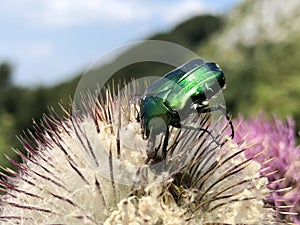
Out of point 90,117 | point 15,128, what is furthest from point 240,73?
point 90,117

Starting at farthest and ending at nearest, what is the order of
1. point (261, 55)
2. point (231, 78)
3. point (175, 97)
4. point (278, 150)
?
point (261, 55)
point (231, 78)
point (278, 150)
point (175, 97)

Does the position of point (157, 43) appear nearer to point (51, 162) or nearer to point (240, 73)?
point (51, 162)

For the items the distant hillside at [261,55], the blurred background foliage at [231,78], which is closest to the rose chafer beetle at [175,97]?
the blurred background foliage at [231,78]

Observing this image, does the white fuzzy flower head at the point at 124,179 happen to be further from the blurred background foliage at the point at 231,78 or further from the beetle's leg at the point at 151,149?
the blurred background foliage at the point at 231,78

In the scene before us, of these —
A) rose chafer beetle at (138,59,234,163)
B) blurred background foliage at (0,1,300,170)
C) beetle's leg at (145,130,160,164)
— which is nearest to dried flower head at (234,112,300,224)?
blurred background foliage at (0,1,300,170)

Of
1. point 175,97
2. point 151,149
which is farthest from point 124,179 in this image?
point 175,97

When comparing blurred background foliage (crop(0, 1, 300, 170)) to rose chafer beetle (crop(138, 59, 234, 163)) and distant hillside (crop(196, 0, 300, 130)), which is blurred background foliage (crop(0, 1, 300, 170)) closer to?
distant hillside (crop(196, 0, 300, 130))

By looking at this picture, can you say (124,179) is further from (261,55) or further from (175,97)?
(261,55)

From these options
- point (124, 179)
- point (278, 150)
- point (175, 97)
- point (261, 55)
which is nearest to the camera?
point (124, 179)
